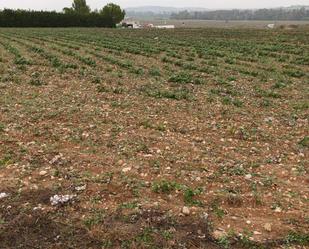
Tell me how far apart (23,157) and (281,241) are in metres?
4.92

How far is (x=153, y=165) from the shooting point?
299 inches

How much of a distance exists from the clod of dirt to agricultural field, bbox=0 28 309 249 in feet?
0.07

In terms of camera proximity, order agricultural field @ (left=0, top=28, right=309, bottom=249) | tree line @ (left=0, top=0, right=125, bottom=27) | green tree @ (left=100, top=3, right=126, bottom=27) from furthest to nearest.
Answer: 1. green tree @ (left=100, top=3, right=126, bottom=27)
2. tree line @ (left=0, top=0, right=125, bottom=27)
3. agricultural field @ (left=0, top=28, right=309, bottom=249)

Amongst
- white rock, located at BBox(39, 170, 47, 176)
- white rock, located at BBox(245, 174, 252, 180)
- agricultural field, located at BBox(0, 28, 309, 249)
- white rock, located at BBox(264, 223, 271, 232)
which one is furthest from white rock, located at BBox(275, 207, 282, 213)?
white rock, located at BBox(39, 170, 47, 176)

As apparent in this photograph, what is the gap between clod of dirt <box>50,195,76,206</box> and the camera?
20.8 ft

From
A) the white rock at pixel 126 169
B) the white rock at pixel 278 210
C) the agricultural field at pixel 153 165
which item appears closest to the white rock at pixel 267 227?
the agricultural field at pixel 153 165

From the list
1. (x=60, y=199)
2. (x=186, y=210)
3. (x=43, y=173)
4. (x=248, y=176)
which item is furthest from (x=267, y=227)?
(x=43, y=173)

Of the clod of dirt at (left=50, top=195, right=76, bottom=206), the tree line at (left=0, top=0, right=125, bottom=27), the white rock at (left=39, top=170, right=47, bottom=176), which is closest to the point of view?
the clod of dirt at (left=50, top=195, right=76, bottom=206)

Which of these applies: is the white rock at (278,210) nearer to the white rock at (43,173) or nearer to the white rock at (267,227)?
the white rock at (267,227)

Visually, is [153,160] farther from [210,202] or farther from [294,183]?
[294,183]

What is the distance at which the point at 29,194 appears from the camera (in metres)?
6.59

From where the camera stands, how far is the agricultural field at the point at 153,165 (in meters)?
5.65

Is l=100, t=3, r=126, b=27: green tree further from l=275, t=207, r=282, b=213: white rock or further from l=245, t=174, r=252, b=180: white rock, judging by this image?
l=275, t=207, r=282, b=213: white rock

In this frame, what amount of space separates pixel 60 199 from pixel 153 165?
1867mm
